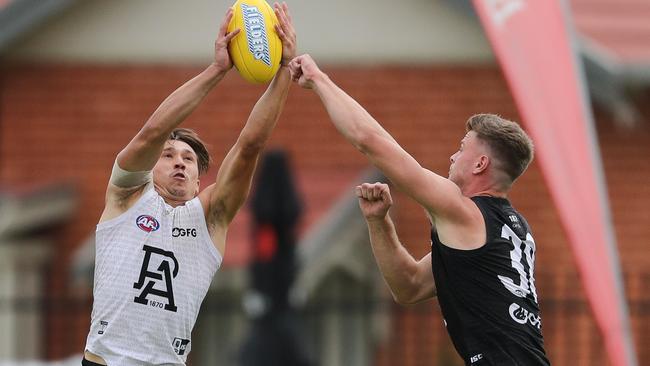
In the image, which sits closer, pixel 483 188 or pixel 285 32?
pixel 483 188

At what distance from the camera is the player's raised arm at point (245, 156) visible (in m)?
7.77

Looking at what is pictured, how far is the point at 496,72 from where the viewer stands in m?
15.6

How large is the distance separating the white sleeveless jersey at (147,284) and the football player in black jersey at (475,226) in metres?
0.92

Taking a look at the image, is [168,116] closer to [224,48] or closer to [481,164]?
[224,48]

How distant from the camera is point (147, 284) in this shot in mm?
7484

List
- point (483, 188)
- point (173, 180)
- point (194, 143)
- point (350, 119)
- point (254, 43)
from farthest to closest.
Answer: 1. point (194, 143)
2. point (173, 180)
3. point (254, 43)
4. point (483, 188)
5. point (350, 119)

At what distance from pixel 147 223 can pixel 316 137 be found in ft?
26.8

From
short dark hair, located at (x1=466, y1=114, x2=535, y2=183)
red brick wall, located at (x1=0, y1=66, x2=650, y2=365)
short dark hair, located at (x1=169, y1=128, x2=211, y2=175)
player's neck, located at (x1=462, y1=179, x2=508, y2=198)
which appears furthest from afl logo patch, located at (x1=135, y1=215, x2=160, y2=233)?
red brick wall, located at (x1=0, y1=66, x2=650, y2=365)

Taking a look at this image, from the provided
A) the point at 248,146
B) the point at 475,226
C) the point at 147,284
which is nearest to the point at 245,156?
the point at 248,146

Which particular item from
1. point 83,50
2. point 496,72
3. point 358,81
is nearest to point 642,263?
point 496,72

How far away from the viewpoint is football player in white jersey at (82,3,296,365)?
745 centimetres

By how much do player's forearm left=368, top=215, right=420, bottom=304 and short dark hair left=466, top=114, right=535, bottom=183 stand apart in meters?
0.68

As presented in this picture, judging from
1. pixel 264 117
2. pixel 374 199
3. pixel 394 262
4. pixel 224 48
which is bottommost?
pixel 394 262

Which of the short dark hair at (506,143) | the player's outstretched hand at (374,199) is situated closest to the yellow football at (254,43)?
the player's outstretched hand at (374,199)
